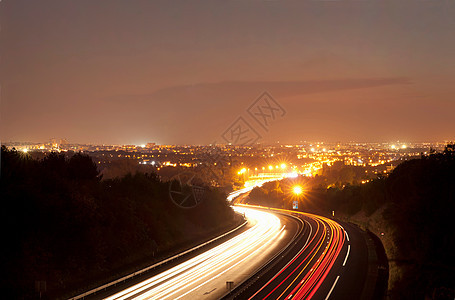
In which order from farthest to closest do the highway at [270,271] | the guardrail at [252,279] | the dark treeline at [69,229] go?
the dark treeline at [69,229], the highway at [270,271], the guardrail at [252,279]

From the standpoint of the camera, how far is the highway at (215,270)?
20594mm

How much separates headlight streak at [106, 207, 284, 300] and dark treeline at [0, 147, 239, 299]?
9.35ft

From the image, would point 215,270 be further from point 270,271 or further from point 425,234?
point 425,234

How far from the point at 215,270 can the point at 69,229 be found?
9.06m

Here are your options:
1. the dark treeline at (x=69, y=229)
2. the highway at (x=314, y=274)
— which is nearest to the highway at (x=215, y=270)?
the highway at (x=314, y=274)

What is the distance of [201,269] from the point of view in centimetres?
2577

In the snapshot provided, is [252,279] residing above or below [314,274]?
above

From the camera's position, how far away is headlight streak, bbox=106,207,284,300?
813 inches

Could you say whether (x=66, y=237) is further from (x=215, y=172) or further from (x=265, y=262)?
(x=215, y=172)

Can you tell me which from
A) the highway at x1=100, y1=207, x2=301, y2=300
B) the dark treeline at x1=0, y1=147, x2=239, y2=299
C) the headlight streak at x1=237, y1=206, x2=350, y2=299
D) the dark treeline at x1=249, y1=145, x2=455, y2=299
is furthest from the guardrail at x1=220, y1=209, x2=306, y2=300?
the dark treeline at x1=0, y1=147, x2=239, y2=299

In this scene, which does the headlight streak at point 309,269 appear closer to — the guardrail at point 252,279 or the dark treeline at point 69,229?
the guardrail at point 252,279

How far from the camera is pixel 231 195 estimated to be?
91.6 metres

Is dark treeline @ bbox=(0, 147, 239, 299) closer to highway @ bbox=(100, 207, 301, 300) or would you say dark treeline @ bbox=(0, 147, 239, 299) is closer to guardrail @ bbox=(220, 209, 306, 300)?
highway @ bbox=(100, 207, 301, 300)

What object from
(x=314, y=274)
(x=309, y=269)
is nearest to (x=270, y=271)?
(x=309, y=269)
